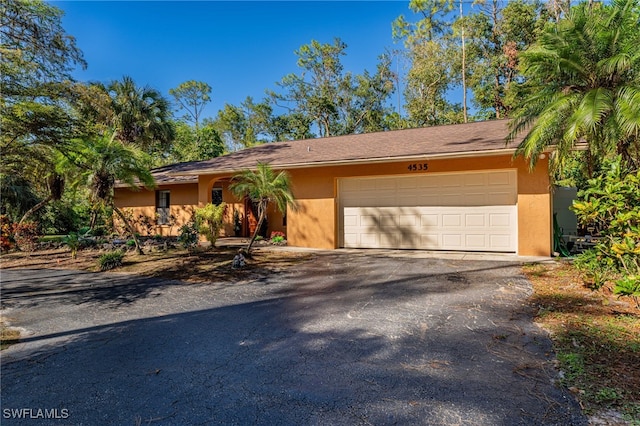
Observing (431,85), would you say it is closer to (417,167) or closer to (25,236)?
(417,167)

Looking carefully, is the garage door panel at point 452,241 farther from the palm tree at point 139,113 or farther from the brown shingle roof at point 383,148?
the palm tree at point 139,113

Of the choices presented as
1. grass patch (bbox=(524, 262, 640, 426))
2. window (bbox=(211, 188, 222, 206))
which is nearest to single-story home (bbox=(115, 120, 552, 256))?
window (bbox=(211, 188, 222, 206))

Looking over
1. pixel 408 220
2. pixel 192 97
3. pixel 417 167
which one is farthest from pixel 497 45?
pixel 192 97

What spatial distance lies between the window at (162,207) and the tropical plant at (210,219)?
231 inches

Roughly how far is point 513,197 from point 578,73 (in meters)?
3.25

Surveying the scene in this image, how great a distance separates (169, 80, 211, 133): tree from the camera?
36531 millimetres

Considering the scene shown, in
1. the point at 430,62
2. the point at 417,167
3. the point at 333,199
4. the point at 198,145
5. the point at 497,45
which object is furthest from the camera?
the point at 198,145

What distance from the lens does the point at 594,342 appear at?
3.49m

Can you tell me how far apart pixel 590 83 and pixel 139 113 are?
1947 centimetres

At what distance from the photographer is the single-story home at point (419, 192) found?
28.0ft

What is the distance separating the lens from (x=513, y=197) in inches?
348

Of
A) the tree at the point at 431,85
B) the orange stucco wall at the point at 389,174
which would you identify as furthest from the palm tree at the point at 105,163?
the tree at the point at 431,85

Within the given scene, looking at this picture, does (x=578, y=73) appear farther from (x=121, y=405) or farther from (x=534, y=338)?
(x=121, y=405)

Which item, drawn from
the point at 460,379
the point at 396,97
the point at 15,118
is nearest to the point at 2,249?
the point at 15,118
